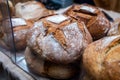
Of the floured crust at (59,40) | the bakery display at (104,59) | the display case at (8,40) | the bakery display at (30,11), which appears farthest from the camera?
the bakery display at (30,11)

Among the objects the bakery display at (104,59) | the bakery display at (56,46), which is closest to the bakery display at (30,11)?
the bakery display at (56,46)

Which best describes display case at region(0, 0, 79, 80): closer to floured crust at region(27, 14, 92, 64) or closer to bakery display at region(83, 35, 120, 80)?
floured crust at region(27, 14, 92, 64)

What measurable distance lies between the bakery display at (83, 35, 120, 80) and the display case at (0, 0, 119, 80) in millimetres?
18

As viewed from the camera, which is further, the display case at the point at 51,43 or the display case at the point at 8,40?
the display case at the point at 8,40

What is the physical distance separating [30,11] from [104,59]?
0.52 m

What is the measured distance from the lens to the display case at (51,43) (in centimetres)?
61

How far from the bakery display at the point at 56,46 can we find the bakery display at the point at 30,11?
0.26 metres

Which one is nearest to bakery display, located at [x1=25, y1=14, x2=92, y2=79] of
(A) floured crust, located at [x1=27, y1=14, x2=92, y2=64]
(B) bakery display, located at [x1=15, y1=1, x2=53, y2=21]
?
(A) floured crust, located at [x1=27, y1=14, x2=92, y2=64]

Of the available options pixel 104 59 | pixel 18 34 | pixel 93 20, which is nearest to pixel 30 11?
pixel 18 34

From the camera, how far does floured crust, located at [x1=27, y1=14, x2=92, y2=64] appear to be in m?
0.61

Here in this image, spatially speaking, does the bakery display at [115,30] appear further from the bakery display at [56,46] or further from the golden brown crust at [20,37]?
the golden brown crust at [20,37]

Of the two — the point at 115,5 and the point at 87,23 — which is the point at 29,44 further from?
the point at 115,5

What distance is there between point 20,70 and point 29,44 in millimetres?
115

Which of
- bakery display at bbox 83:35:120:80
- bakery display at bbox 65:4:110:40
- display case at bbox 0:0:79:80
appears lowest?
display case at bbox 0:0:79:80
